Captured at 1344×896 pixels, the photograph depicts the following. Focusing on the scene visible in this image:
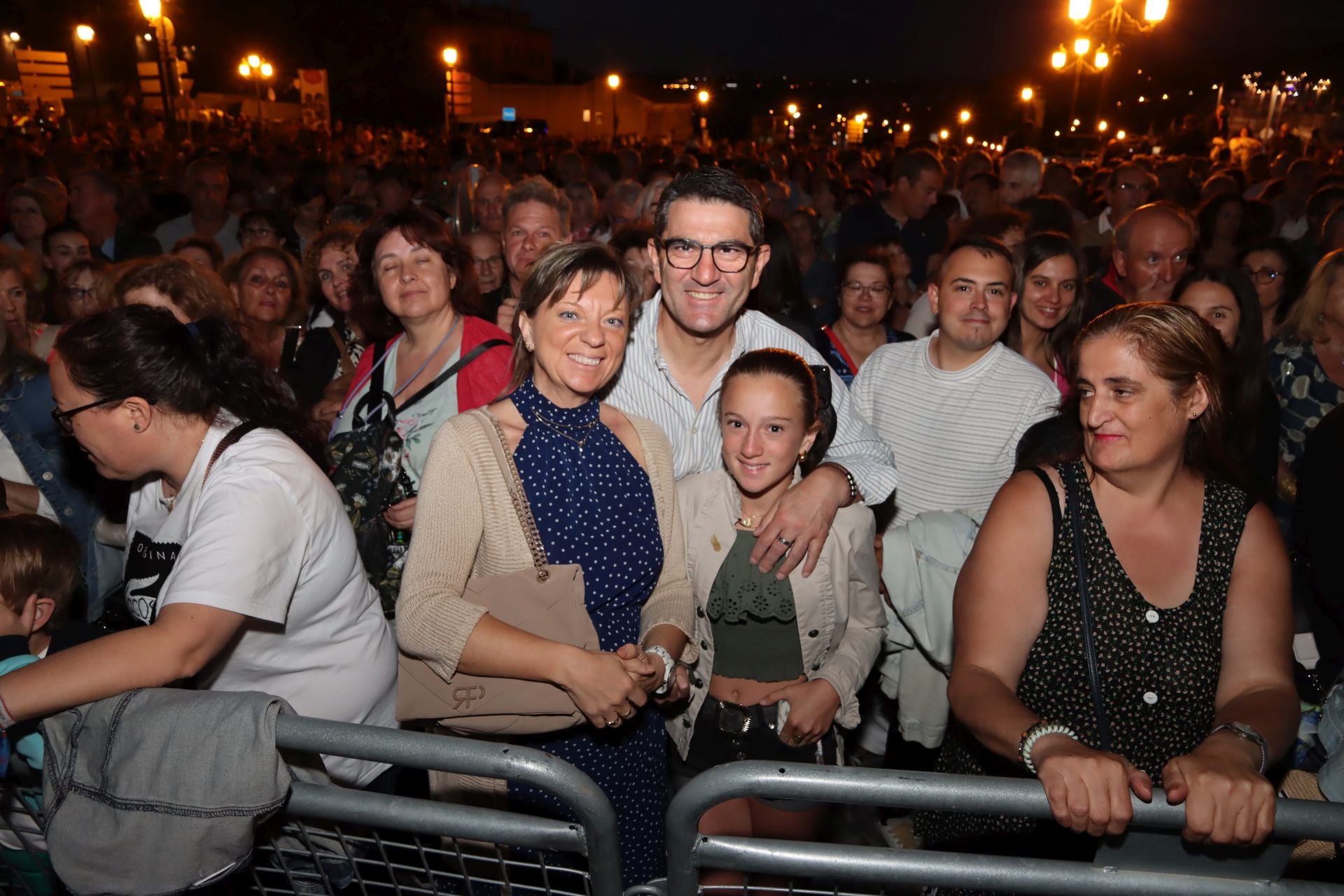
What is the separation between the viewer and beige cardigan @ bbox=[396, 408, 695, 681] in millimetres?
2240

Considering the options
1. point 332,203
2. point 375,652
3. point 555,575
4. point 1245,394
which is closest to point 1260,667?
point 555,575

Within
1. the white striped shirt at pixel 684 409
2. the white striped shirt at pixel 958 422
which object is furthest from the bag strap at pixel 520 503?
the white striped shirt at pixel 958 422

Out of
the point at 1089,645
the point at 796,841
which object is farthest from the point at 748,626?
the point at 796,841

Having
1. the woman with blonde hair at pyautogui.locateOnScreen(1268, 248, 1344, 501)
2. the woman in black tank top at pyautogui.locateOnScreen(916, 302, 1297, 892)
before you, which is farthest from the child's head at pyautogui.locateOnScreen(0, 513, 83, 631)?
the woman with blonde hair at pyautogui.locateOnScreen(1268, 248, 1344, 501)

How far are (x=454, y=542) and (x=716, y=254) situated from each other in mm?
1281

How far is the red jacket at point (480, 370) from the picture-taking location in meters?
3.57

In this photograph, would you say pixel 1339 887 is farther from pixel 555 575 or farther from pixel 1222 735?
pixel 555 575

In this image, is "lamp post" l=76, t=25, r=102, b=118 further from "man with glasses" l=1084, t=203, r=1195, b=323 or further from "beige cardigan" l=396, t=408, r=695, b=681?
"beige cardigan" l=396, t=408, r=695, b=681

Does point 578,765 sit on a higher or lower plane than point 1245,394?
lower

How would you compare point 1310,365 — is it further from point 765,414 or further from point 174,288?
point 174,288

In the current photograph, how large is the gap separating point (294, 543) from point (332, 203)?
886cm

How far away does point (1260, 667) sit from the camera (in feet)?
6.90

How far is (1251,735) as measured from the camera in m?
1.87

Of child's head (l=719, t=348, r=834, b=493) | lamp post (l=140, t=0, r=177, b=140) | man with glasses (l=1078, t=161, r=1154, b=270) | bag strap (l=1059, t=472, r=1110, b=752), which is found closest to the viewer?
bag strap (l=1059, t=472, r=1110, b=752)
